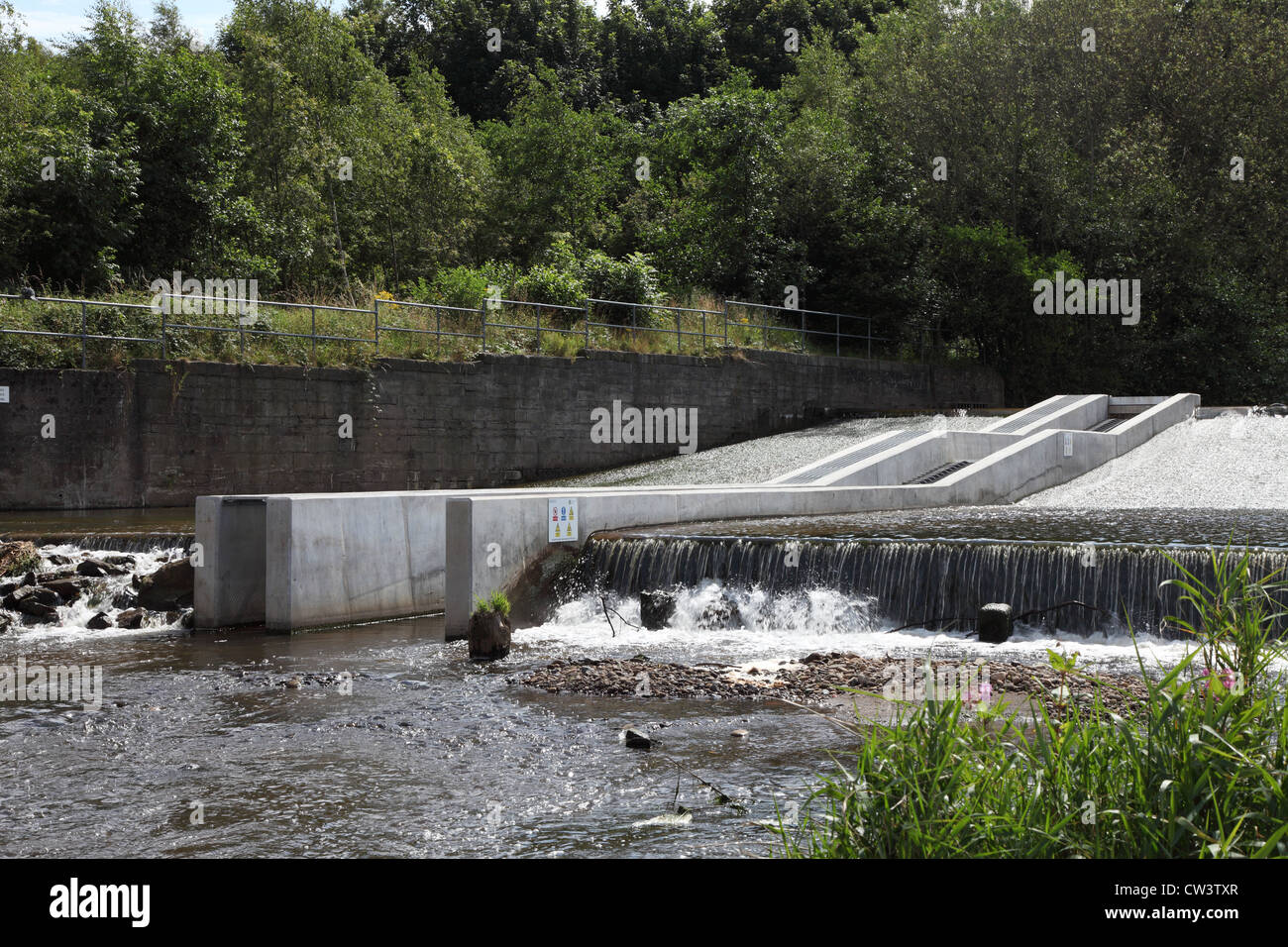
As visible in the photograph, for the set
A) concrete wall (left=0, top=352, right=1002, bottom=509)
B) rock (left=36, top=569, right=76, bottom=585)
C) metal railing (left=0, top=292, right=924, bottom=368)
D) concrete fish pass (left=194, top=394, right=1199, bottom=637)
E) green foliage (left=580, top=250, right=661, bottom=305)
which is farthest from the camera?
green foliage (left=580, top=250, right=661, bottom=305)

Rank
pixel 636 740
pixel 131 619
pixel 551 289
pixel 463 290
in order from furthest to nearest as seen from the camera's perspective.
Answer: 1. pixel 551 289
2. pixel 463 290
3. pixel 131 619
4. pixel 636 740

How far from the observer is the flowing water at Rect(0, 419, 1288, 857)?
570cm

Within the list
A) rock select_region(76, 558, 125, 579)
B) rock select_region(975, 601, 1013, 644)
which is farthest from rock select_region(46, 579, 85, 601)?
rock select_region(975, 601, 1013, 644)

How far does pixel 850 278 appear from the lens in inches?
1211

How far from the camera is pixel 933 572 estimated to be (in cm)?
1173

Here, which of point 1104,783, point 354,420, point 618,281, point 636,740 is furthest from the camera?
point 618,281

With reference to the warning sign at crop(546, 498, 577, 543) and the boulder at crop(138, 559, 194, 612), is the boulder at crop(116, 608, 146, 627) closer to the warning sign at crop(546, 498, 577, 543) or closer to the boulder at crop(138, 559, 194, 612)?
the boulder at crop(138, 559, 194, 612)

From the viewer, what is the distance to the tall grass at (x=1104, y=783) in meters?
3.08

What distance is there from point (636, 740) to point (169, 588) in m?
7.36

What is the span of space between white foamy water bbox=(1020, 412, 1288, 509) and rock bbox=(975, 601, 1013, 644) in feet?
26.6

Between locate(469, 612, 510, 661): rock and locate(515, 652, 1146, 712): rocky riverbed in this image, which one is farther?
locate(469, 612, 510, 661): rock

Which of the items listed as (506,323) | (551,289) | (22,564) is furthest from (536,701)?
(551,289)

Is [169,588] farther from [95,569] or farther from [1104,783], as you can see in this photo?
[1104,783]

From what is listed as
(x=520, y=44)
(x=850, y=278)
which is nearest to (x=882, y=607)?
(x=850, y=278)
